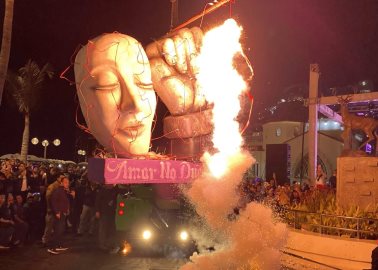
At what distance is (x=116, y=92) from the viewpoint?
6.65 meters

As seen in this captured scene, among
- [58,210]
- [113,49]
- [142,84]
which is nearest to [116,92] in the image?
[142,84]

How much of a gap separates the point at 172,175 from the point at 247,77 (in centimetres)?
208

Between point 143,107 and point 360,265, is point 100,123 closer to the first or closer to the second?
point 143,107

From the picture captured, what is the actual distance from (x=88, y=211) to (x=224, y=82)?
24.0ft

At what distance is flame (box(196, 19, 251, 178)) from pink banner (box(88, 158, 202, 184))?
624 millimetres

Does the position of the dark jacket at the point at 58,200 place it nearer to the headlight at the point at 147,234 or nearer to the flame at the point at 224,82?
the headlight at the point at 147,234

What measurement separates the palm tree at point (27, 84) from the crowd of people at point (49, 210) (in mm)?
11800

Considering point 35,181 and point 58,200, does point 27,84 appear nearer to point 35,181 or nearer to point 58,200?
point 35,181

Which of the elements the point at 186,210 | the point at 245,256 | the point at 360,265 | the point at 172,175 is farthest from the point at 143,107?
the point at 360,265

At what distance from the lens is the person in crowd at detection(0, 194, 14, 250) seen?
10.6 m

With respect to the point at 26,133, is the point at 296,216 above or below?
below

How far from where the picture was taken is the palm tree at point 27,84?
23906mm

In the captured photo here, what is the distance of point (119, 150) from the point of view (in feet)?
22.4

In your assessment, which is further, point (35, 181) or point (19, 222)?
point (35, 181)
